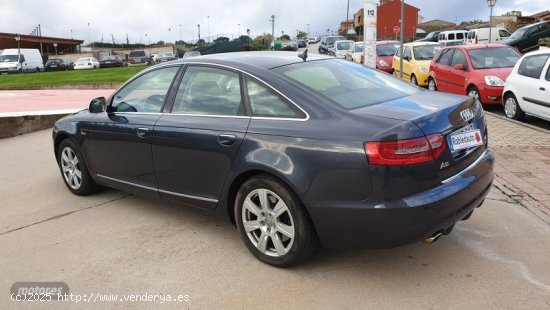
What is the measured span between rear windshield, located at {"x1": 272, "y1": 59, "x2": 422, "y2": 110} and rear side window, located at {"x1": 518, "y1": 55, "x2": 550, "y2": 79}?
5754 mm

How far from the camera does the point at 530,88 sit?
8875 mm

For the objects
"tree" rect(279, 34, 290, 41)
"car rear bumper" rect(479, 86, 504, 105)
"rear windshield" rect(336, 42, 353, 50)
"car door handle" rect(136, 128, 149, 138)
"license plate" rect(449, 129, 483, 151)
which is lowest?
"car rear bumper" rect(479, 86, 504, 105)

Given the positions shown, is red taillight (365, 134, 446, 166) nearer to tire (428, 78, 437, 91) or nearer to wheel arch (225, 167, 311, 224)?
wheel arch (225, 167, 311, 224)

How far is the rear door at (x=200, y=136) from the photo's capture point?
12.4 feet

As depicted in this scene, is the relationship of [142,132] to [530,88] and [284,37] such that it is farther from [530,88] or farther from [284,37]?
[284,37]

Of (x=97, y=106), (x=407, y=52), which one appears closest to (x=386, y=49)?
(x=407, y=52)

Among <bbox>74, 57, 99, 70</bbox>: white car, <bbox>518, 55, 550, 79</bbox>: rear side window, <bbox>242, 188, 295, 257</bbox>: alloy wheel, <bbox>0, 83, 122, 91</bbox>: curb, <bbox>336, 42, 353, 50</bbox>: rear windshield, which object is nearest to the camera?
<bbox>242, 188, 295, 257</bbox>: alloy wheel

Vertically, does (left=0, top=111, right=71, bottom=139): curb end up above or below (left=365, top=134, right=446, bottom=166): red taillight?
below

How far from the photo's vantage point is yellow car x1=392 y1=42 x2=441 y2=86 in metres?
14.8

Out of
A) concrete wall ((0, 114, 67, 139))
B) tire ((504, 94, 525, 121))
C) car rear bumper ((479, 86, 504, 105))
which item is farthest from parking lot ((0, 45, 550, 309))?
car rear bumper ((479, 86, 504, 105))

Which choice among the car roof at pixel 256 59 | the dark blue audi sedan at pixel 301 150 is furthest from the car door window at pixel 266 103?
the car roof at pixel 256 59

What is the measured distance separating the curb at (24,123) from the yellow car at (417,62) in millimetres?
9851

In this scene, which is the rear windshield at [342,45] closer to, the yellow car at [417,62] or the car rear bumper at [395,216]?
the yellow car at [417,62]

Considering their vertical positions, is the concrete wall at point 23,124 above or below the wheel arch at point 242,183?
below
